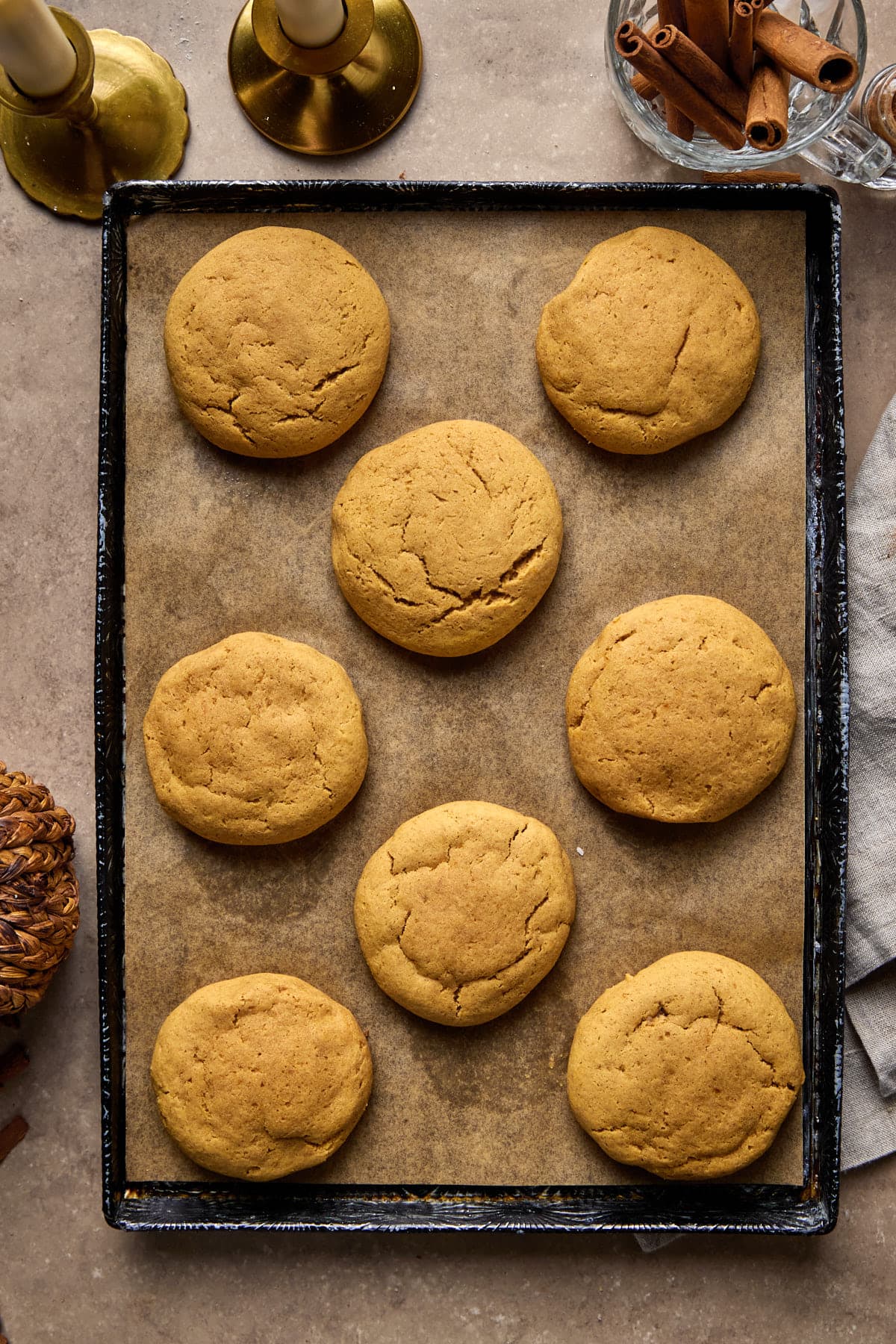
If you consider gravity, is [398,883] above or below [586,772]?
below

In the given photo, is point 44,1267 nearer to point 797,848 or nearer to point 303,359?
point 797,848

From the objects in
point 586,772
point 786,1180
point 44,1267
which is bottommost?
point 44,1267

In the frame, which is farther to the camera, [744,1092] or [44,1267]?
[44,1267]

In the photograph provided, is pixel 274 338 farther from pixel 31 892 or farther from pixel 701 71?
pixel 31 892

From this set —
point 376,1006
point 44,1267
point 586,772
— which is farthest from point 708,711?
point 44,1267

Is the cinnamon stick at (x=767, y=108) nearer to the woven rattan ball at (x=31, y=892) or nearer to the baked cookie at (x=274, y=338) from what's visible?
the baked cookie at (x=274, y=338)

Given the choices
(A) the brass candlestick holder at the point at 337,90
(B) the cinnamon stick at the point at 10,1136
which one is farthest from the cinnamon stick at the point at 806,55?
(B) the cinnamon stick at the point at 10,1136

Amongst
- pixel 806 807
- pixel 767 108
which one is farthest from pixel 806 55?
pixel 806 807
